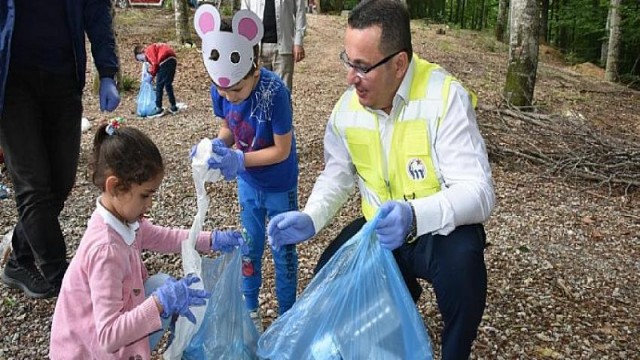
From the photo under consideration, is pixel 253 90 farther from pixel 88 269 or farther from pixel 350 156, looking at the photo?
pixel 88 269

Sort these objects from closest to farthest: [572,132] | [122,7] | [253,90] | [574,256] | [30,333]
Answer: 1. [253,90]
2. [30,333]
3. [574,256]
4. [572,132]
5. [122,7]

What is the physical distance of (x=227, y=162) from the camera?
2.09m

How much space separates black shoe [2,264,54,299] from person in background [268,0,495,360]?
141 cm

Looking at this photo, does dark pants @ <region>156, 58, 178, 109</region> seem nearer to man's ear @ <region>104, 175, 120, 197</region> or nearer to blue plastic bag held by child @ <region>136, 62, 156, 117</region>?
blue plastic bag held by child @ <region>136, 62, 156, 117</region>

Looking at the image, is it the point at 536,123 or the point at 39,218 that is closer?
the point at 39,218

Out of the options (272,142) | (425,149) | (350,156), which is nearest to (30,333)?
(272,142)

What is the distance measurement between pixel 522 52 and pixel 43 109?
4689mm

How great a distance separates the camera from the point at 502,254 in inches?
129

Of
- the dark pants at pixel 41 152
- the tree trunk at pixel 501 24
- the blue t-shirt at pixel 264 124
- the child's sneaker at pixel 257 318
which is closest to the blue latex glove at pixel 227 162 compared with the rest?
the blue t-shirt at pixel 264 124

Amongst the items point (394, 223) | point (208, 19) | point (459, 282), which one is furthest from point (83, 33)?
point (459, 282)

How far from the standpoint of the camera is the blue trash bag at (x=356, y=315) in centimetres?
182

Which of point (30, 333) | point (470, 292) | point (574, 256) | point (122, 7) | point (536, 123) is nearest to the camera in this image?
point (470, 292)

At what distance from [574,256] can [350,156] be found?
5.74ft

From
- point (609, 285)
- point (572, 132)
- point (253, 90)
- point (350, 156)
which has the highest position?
point (253, 90)
